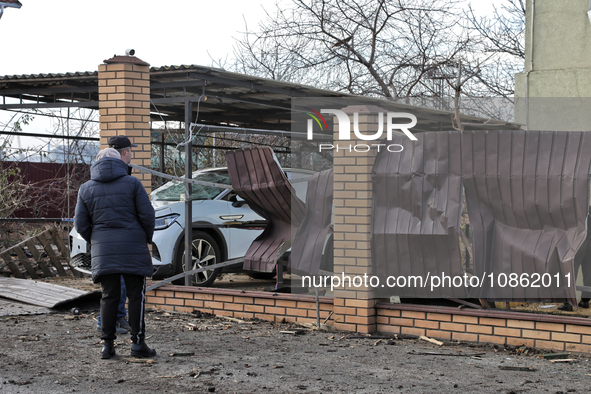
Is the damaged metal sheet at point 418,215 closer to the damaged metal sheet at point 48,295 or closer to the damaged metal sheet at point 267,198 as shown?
the damaged metal sheet at point 267,198

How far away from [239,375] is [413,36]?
16908mm

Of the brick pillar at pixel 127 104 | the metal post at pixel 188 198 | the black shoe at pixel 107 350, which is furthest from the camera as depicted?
the metal post at pixel 188 198

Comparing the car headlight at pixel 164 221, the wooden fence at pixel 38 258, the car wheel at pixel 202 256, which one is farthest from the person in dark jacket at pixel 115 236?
the wooden fence at pixel 38 258

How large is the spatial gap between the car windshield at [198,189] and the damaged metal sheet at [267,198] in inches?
79.2

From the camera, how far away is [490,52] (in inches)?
815

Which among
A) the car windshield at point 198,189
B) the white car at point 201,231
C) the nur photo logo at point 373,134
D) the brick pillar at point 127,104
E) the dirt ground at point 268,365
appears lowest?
the dirt ground at point 268,365

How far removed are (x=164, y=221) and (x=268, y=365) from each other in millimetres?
3964

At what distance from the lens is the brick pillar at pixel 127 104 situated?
7.12 meters

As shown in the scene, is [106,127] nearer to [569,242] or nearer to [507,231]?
[507,231]

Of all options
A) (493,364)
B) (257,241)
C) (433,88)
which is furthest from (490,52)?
(493,364)

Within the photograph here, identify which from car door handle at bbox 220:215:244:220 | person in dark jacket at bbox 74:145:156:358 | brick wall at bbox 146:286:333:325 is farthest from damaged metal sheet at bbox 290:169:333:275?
car door handle at bbox 220:215:244:220

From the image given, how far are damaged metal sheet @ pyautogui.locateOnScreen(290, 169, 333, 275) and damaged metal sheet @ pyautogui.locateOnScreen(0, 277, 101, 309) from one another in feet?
8.06

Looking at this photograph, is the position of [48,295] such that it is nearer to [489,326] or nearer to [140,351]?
[140,351]

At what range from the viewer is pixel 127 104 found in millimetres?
7113
